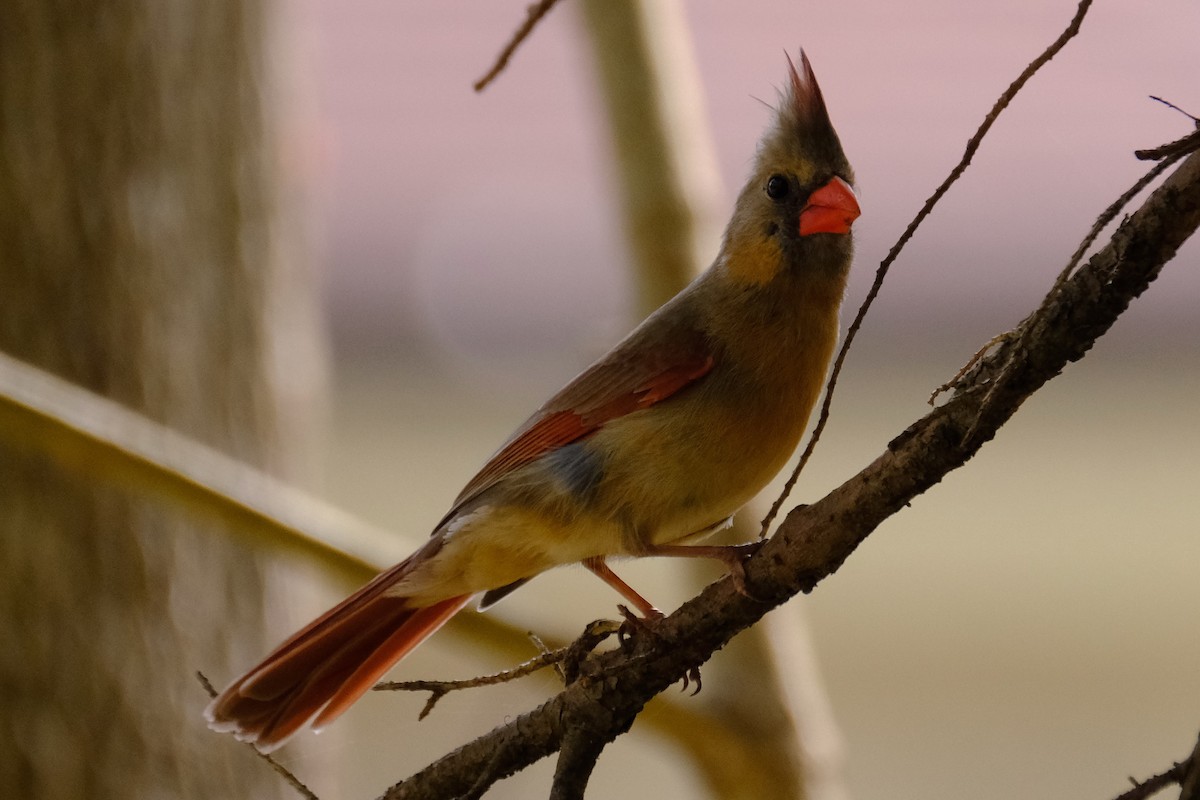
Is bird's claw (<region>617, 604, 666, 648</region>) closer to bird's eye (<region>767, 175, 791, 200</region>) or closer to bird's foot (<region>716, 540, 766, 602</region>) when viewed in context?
bird's foot (<region>716, 540, 766, 602</region>)

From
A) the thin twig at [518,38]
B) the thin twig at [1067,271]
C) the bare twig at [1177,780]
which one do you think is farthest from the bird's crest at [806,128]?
the bare twig at [1177,780]

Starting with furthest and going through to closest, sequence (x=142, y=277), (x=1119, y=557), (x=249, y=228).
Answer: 1. (x=1119, y=557)
2. (x=249, y=228)
3. (x=142, y=277)

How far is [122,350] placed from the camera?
3045mm

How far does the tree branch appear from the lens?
117cm

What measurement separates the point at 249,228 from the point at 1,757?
1359 mm

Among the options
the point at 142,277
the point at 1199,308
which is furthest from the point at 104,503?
the point at 1199,308

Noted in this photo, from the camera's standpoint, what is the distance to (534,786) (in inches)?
113

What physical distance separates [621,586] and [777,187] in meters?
0.70

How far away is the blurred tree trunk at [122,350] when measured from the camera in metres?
2.93

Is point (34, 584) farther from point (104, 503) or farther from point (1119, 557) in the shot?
point (1119, 557)

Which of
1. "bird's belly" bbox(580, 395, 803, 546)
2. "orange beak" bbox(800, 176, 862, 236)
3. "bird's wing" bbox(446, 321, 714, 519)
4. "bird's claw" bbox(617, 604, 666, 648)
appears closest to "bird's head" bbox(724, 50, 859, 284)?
"orange beak" bbox(800, 176, 862, 236)

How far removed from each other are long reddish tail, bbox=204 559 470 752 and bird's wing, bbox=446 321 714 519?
0.24m

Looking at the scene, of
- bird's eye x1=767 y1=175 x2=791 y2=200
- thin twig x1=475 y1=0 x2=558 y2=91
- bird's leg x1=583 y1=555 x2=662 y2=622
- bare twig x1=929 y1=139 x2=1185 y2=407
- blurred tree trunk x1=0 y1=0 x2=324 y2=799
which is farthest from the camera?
blurred tree trunk x1=0 y1=0 x2=324 y2=799

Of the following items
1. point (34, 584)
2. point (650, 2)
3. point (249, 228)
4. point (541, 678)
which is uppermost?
point (650, 2)
